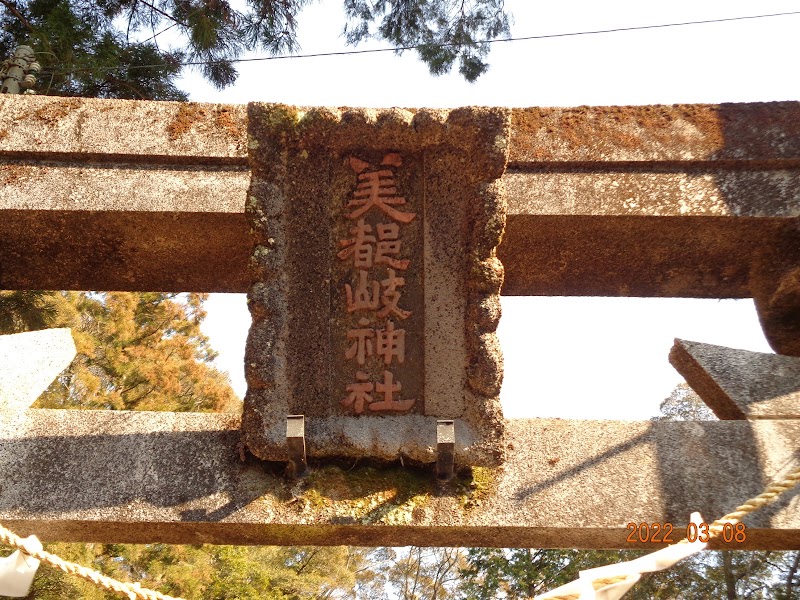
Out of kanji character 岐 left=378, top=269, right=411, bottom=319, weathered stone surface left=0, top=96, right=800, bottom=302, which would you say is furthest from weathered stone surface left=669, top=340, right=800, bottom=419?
kanji character 岐 left=378, top=269, right=411, bottom=319

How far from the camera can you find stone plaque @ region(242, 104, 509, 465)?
7.64 ft

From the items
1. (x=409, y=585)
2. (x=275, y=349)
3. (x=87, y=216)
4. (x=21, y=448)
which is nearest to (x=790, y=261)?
(x=275, y=349)

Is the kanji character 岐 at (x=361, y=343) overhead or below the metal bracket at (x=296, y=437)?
overhead

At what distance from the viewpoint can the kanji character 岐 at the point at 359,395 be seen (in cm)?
236

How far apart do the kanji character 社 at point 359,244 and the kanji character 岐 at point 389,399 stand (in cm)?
43

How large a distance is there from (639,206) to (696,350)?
0.68 metres

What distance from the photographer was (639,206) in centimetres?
271

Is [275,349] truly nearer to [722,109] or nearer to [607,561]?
[722,109]

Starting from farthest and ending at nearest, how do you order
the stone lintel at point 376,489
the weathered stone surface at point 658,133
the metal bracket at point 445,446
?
the weathered stone surface at point 658,133
the stone lintel at point 376,489
the metal bracket at point 445,446

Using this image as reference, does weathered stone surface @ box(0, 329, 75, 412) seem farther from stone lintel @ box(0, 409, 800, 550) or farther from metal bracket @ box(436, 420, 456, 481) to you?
metal bracket @ box(436, 420, 456, 481)

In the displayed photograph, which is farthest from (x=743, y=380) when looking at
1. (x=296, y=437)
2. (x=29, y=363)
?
(x=29, y=363)

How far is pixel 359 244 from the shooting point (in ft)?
7.97
